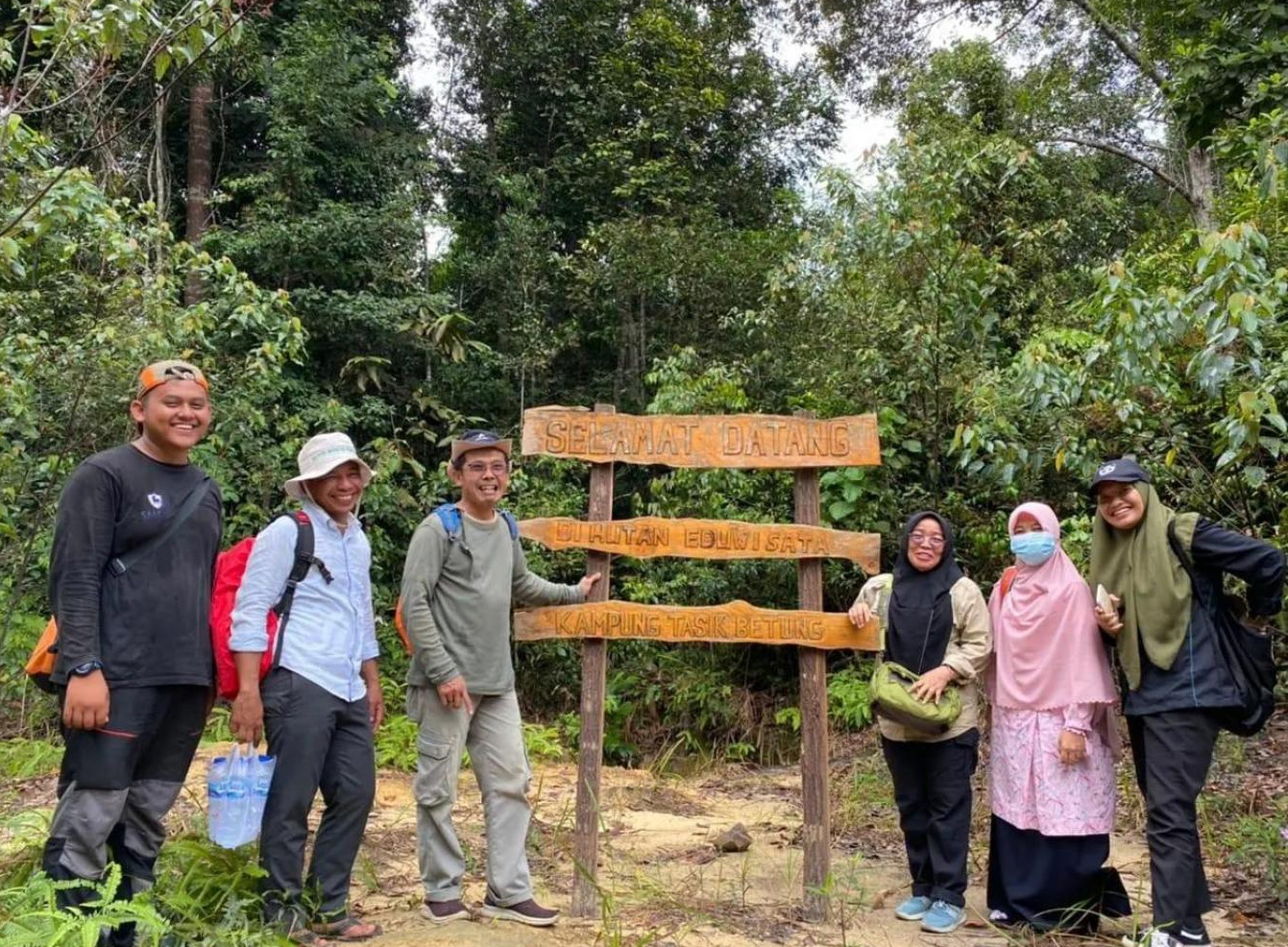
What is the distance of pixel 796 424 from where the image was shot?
13.7ft

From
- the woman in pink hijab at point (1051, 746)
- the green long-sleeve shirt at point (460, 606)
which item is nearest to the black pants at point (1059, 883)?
the woman in pink hijab at point (1051, 746)

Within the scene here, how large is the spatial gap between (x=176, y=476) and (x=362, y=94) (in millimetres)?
9617

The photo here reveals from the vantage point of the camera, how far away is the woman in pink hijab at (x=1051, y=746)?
12.2 ft

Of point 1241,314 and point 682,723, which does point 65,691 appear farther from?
point 682,723

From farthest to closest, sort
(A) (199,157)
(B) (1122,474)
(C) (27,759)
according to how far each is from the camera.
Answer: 1. (A) (199,157)
2. (C) (27,759)
3. (B) (1122,474)

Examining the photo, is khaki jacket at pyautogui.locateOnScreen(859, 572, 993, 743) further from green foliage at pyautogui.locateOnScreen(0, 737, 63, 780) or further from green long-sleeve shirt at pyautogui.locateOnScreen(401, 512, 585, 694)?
green foliage at pyautogui.locateOnScreen(0, 737, 63, 780)

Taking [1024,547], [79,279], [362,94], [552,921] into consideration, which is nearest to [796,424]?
[1024,547]

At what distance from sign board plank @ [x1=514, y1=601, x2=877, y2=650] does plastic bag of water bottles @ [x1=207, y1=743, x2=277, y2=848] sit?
3.67 ft

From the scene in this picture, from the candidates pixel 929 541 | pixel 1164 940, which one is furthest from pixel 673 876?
pixel 1164 940

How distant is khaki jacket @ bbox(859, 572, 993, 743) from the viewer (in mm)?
3902

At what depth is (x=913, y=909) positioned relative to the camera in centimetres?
405

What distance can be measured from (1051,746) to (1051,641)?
382 millimetres

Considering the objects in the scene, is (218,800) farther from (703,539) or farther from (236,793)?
(703,539)

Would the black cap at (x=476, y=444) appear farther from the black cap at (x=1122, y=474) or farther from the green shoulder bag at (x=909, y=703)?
the black cap at (x=1122, y=474)
